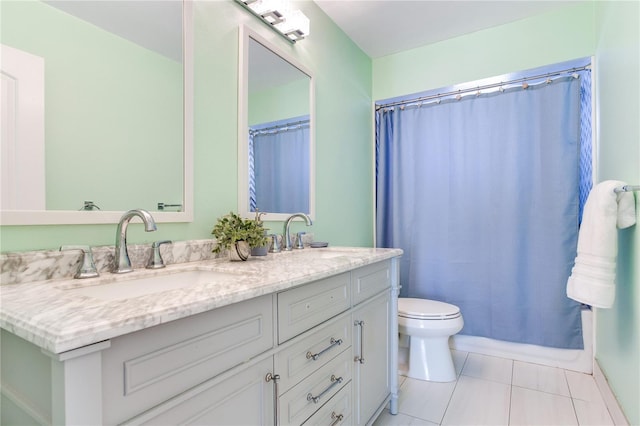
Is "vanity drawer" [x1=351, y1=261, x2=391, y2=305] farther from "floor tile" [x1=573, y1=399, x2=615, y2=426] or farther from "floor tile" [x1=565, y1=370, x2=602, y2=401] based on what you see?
"floor tile" [x1=565, y1=370, x2=602, y2=401]

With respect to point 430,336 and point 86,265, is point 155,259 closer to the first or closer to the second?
point 86,265

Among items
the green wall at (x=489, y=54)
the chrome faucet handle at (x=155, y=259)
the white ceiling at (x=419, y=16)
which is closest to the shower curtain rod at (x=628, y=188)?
the green wall at (x=489, y=54)

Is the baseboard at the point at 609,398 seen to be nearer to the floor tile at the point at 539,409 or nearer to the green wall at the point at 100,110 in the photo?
the floor tile at the point at 539,409

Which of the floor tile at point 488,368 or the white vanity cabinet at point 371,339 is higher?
the white vanity cabinet at point 371,339

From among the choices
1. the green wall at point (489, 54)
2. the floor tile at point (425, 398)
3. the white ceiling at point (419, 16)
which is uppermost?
the white ceiling at point (419, 16)

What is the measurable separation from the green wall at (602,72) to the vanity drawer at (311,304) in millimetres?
1208

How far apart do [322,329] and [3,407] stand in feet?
2.55

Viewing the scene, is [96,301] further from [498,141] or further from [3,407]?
[498,141]

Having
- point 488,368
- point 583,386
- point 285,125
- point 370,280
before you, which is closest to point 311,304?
point 370,280

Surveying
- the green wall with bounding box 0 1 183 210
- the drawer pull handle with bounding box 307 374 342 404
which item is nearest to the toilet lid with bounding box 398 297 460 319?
the drawer pull handle with bounding box 307 374 342 404

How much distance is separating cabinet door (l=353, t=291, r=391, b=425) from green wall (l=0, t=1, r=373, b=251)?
0.64 metres

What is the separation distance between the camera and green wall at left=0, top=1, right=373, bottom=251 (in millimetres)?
1187

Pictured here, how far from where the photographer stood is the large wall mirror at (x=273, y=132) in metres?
1.53

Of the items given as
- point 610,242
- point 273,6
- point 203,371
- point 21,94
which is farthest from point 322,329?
point 273,6
